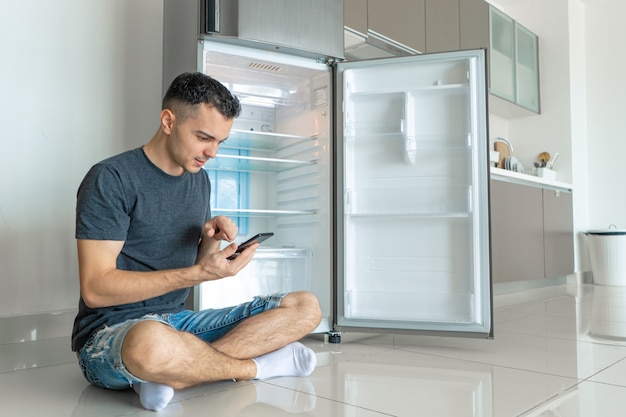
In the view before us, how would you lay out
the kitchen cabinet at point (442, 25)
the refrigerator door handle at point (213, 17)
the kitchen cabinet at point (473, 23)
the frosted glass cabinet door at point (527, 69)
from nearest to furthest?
1. the refrigerator door handle at point (213, 17)
2. the kitchen cabinet at point (442, 25)
3. the kitchen cabinet at point (473, 23)
4. the frosted glass cabinet door at point (527, 69)

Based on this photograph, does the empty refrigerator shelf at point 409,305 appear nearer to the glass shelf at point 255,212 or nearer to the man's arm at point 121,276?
the glass shelf at point 255,212

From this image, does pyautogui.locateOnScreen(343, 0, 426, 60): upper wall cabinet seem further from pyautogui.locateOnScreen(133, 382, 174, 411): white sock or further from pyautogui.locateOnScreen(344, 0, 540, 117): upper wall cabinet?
pyautogui.locateOnScreen(133, 382, 174, 411): white sock

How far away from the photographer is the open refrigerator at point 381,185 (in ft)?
7.39

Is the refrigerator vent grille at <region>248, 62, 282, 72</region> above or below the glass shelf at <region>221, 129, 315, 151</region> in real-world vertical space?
above

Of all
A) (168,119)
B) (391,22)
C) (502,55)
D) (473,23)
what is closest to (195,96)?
(168,119)

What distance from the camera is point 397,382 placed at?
168cm

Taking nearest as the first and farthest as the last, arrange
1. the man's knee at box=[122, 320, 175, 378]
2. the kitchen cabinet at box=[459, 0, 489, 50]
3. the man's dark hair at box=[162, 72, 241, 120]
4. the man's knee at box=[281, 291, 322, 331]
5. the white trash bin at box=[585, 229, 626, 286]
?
1. the man's knee at box=[122, 320, 175, 378]
2. the man's dark hair at box=[162, 72, 241, 120]
3. the man's knee at box=[281, 291, 322, 331]
4. the kitchen cabinet at box=[459, 0, 489, 50]
5. the white trash bin at box=[585, 229, 626, 286]

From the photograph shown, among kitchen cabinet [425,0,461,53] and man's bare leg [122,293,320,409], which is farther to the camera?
kitchen cabinet [425,0,461,53]

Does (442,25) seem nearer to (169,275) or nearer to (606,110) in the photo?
(606,110)

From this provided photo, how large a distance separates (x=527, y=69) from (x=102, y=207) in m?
4.58

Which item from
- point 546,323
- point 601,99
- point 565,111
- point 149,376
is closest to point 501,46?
point 565,111

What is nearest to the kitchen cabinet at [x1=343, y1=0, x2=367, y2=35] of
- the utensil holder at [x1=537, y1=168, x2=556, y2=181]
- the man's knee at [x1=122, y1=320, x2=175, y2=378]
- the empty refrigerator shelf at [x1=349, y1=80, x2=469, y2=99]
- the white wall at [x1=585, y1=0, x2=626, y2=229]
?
the empty refrigerator shelf at [x1=349, y1=80, x2=469, y2=99]

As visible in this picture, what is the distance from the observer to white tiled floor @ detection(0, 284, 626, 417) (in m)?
1.43

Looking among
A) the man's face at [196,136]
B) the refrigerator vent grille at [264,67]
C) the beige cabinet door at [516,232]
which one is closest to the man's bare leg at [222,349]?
the man's face at [196,136]
